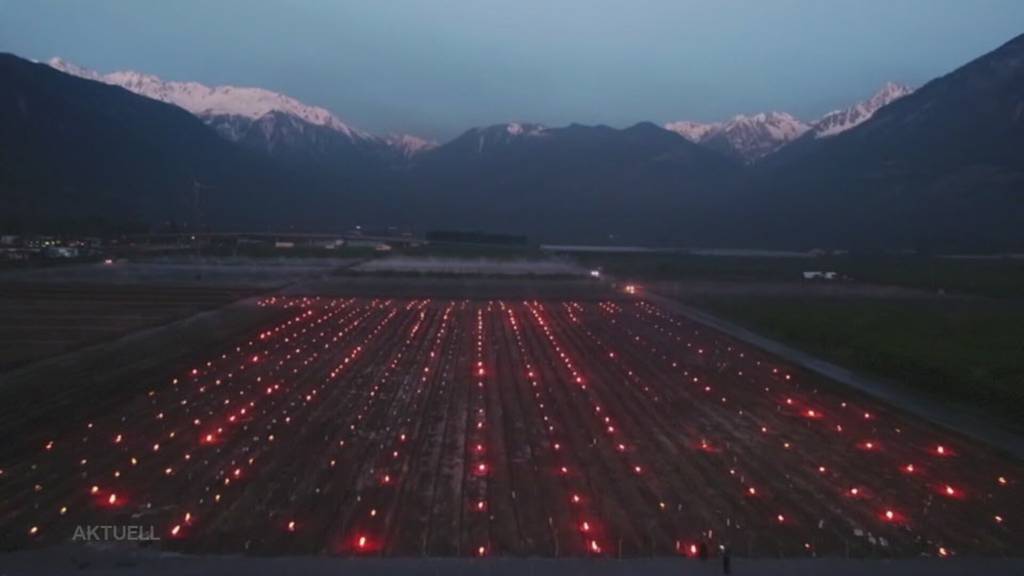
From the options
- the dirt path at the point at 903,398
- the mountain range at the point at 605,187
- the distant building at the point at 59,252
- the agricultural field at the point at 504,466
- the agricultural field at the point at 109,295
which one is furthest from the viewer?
the mountain range at the point at 605,187

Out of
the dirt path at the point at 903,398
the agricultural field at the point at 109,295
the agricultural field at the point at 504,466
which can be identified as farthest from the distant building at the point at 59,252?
the dirt path at the point at 903,398

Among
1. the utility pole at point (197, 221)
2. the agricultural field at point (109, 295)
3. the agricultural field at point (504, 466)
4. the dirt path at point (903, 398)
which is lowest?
the agricultural field at point (109, 295)

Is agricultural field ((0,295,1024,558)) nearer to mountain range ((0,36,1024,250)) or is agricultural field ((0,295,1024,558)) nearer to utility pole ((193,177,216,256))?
utility pole ((193,177,216,256))

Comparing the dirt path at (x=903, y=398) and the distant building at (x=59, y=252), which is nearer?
the dirt path at (x=903, y=398)

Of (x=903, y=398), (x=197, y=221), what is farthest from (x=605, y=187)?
(x=903, y=398)

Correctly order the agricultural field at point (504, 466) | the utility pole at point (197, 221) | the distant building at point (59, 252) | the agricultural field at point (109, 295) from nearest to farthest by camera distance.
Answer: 1. the agricultural field at point (504, 466)
2. the agricultural field at point (109, 295)
3. the distant building at point (59, 252)
4. the utility pole at point (197, 221)

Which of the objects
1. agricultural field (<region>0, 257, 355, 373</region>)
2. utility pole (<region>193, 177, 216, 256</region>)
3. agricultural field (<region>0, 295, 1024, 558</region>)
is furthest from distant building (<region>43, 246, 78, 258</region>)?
agricultural field (<region>0, 295, 1024, 558</region>)

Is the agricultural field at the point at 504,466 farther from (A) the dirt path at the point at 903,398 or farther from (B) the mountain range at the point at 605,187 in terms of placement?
(B) the mountain range at the point at 605,187

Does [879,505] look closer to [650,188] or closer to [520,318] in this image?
[520,318]
